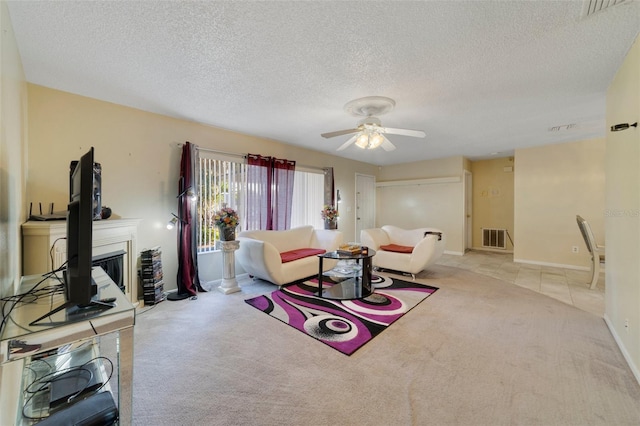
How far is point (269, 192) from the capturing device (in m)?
4.69

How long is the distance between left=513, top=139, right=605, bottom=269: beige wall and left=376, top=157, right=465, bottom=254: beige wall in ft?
3.89

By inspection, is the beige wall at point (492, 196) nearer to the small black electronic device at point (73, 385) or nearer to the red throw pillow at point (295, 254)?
the red throw pillow at point (295, 254)

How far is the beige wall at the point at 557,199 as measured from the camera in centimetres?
480

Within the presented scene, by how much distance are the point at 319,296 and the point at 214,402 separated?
191cm

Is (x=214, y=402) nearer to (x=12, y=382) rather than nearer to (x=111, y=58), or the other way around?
(x=12, y=382)

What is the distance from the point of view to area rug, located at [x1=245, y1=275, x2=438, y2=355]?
8.03 ft

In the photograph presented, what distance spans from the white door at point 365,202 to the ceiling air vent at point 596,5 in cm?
541

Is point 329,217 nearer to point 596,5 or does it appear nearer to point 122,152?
point 122,152

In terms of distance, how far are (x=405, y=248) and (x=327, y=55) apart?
367 centimetres

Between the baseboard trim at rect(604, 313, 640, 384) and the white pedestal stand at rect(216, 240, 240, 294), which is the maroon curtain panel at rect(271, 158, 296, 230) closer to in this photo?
the white pedestal stand at rect(216, 240, 240, 294)

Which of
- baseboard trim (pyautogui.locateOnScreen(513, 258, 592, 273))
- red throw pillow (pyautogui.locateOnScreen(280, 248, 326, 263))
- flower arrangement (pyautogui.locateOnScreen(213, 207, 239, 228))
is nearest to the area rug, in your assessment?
red throw pillow (pyautogui.locateOnScreen(280, 248, 326, 263))

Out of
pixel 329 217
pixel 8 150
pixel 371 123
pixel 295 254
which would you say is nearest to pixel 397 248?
pixel 329 217

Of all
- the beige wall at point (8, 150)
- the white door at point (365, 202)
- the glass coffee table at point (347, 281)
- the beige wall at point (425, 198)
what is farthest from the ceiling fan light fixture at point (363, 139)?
the beige wall at point (425, 198)

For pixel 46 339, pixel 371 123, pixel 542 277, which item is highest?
pixel 371 123
